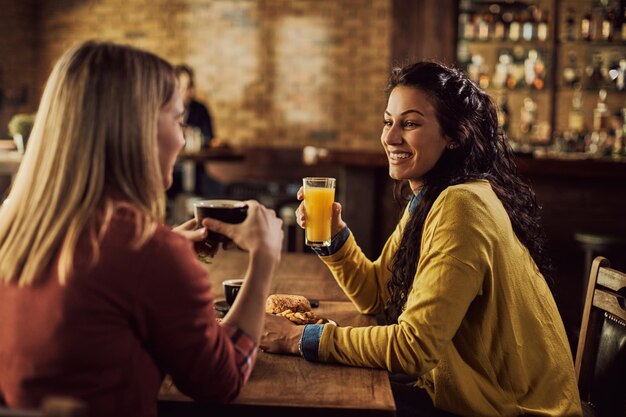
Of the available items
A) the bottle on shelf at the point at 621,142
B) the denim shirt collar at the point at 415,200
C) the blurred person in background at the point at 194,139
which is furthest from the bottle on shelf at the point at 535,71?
the denim shirt collar at the point at 415,200

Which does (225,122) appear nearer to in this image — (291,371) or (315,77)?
(315,77)

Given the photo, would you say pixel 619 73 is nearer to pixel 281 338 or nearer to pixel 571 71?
pixel 571 71

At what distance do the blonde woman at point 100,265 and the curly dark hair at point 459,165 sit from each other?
741 millimetres

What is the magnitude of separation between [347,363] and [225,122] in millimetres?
6250

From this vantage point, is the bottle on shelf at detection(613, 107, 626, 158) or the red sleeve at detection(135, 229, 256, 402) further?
the bottle on shelf at detection(613, 107, 626, 158)

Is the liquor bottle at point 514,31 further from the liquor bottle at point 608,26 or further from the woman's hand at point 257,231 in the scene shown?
the woman's hand at point 257,231

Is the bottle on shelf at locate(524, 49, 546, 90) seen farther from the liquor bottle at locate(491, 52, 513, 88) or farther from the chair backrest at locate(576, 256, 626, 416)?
the chair backrest at locate(576, 256, 626, 416)

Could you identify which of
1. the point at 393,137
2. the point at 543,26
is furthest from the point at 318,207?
the point at 543,26

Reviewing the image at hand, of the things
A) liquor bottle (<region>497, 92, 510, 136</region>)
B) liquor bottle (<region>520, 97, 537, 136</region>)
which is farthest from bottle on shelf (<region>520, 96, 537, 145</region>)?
liquor bottle (<region>497, 92, 510, 136</region>)

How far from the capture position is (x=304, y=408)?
1.19 meters

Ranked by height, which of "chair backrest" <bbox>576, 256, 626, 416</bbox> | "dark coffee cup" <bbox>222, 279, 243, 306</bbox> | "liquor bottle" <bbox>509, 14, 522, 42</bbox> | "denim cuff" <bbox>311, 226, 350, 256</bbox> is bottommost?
"chair backrest" <bbox>576, 256, 626, 416</bbox>

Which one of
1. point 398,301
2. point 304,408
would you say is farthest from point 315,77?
point 304,408

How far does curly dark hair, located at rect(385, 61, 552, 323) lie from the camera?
1748 mm

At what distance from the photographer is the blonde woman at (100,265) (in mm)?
1025
